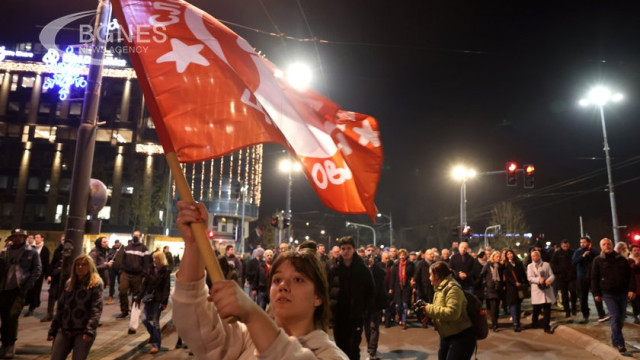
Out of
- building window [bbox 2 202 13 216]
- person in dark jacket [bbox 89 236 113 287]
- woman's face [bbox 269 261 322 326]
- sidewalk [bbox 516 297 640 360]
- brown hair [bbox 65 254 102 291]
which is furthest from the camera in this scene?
building window [bbox 2 202 13 216]

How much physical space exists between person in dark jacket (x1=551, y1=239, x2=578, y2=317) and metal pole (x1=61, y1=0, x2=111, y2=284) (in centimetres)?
1266

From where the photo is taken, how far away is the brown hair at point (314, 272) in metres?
2.38

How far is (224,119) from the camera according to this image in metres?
3.28

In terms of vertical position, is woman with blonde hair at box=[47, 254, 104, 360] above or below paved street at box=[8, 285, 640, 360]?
above

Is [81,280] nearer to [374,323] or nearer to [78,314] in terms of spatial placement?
[78,314]

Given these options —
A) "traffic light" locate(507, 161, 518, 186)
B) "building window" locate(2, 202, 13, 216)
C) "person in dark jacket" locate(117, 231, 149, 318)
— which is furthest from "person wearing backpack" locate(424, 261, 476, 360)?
"building window" locate(2, 202, 13, 216)

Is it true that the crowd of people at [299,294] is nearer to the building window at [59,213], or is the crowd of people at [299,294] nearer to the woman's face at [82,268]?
the woman's face at [82,268]

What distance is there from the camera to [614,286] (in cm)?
910

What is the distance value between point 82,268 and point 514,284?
10682 millimetres

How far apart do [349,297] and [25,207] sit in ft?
210

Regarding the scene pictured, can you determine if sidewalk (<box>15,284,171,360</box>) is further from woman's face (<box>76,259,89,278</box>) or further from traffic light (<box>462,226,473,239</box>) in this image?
traffic light (<box>462,226,473,239</box>)

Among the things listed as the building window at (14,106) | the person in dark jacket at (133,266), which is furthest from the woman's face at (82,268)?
the building window at (14,106)

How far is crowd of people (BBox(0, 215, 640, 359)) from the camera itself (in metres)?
2.06

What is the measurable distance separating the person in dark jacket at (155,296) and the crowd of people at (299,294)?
0.02m
